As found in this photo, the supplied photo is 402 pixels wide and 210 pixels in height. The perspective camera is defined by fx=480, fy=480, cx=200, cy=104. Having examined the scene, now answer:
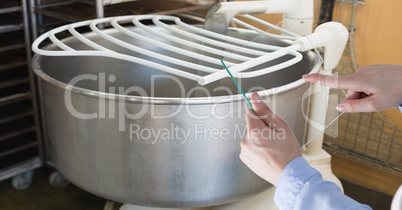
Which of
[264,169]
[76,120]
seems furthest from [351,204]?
[76,120]

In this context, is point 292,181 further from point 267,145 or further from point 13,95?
point 13,95

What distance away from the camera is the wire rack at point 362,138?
1584 millimetres

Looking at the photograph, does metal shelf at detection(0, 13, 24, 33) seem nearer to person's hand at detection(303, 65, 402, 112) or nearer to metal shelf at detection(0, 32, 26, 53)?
metal shelf at detection(0, 32, 26, 53)

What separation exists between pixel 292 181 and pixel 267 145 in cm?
8

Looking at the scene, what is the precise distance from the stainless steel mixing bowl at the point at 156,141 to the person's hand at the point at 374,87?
8.3 inches

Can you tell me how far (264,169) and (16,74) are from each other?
1375 mm

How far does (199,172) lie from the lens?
1.09 metres

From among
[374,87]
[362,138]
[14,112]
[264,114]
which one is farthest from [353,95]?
[14,112]

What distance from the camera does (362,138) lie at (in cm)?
186

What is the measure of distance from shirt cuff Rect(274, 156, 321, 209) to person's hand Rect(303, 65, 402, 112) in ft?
0.51

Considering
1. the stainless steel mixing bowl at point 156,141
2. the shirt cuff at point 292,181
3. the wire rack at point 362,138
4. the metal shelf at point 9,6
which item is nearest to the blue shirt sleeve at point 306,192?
the shirt cuff at point 292,181

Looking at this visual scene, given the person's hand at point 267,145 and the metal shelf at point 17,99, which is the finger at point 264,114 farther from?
the metal shelf at point 17,99

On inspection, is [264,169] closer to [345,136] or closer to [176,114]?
[176,114]

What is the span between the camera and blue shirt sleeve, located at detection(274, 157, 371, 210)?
2.37 feet
